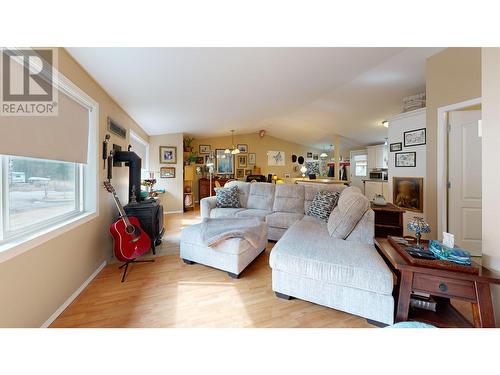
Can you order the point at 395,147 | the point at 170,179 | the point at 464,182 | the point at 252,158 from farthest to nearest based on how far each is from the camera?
the point at 252,158, the point at 170,179, the point at 395,147, the point at 464,182

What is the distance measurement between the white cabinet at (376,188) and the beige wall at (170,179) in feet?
18.7

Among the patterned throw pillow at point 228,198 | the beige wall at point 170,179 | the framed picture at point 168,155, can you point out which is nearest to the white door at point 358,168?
the patterned throw pillow at point 228,198

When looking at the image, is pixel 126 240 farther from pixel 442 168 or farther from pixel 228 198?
pixel 442 168

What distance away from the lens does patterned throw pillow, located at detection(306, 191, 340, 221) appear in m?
3.12

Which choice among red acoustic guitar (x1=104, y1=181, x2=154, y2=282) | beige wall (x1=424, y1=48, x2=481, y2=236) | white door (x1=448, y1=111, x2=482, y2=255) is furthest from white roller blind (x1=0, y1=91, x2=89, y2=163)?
white door (x1=448, y1=111, x2=482, y2=255)

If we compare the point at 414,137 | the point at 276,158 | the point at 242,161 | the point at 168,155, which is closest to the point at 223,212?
the point at 168,155

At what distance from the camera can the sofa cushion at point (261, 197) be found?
4.02m

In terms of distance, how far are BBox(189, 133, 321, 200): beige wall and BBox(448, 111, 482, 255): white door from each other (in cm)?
621

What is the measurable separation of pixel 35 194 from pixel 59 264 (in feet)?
2.01

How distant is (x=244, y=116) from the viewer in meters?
5.21

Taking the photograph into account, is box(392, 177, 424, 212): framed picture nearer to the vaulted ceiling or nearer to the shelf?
the vaulted ceiling

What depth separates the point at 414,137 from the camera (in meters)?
3.26

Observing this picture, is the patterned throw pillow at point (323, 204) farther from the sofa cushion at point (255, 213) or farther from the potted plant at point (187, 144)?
the potted plant at point (187, 144)
